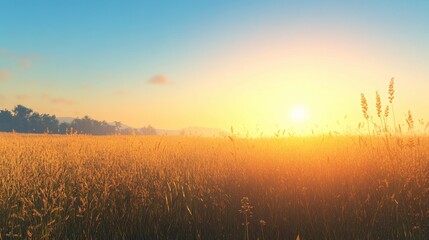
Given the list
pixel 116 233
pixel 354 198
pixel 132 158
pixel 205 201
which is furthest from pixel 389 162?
pixel 132 158

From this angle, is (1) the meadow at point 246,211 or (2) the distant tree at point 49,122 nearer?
(1) the meadow at point 246,211

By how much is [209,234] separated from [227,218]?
386mm

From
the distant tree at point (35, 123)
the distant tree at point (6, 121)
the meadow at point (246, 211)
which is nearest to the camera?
the meadow at point (246, 211)

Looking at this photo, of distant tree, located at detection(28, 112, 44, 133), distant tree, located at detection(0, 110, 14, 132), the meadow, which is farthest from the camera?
distant tree, located at detection(0, 110, 14, 132)

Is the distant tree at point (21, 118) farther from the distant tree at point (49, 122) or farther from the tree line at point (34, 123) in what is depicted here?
the distant tree at point (49, 122)

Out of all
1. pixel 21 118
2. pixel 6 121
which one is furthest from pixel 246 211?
pixel 6 121

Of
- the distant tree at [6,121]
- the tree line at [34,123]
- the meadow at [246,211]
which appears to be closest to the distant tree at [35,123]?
the tree line at [34,123]

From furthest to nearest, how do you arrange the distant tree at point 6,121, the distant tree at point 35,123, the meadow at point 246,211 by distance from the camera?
the distant tree at point 6,121, the distant tree at point 35,123, the meadow at point 246,211

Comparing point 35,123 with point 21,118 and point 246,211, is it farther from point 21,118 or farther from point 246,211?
point 246,211

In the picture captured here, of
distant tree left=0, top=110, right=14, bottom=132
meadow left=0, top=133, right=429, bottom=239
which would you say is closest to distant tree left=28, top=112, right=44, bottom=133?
distant tree left=0, top=110, right=14, bottom=132

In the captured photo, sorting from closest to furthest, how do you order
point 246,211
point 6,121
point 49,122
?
point 246,211, point 49,122, point 6,121

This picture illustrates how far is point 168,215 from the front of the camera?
3965mm

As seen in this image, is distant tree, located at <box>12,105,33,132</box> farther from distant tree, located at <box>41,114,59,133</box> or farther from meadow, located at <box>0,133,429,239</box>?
meadow, located at <box>0,133,429,239</box>

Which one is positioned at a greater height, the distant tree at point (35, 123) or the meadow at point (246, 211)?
the distant tree at point (35, 123)
